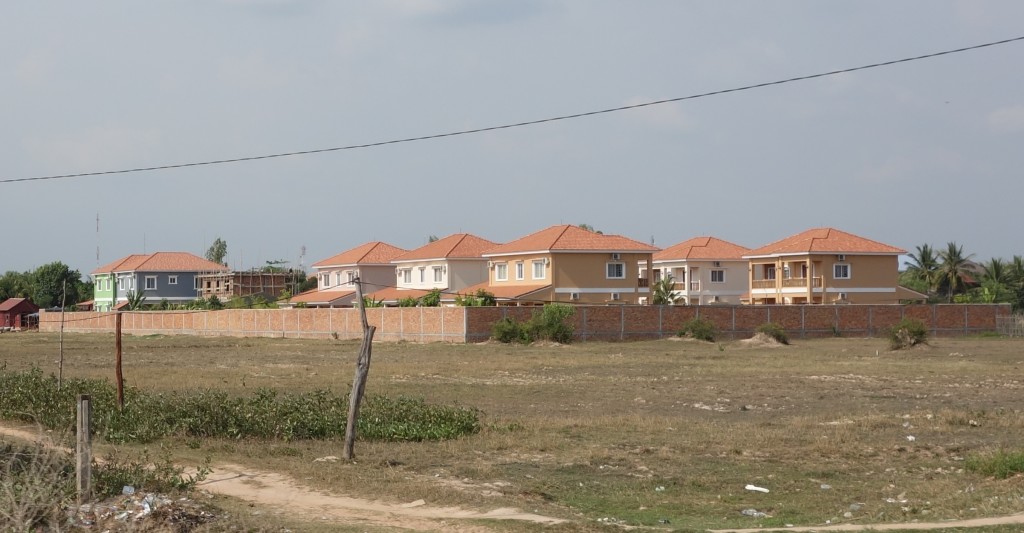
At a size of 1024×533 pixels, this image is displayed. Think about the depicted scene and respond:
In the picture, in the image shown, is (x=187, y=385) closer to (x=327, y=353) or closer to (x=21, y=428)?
(x=21, y=428)

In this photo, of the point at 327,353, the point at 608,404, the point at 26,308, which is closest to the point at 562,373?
the point at 608,404

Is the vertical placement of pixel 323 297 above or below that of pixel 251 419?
above

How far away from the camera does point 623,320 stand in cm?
6259

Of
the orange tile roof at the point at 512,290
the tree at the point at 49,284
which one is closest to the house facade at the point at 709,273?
the orange tile roof at the point at 512,290

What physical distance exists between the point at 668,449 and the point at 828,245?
217ft

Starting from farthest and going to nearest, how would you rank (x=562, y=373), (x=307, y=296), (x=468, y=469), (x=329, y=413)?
(x=307, y=296)
(x=562, y=373)
(x=329, y=413)
(x=468, y=469)

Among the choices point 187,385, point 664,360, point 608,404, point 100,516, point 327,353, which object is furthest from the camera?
point 327,353

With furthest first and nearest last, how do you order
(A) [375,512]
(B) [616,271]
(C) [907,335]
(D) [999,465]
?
1. (B) [616,271]
2. (C) [907,335]
3. (D) [999,465]
4. (A) [375,512]

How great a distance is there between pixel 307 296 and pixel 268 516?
86.4m

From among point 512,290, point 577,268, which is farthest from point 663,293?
point 512,290

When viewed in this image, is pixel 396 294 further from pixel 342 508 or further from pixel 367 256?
pixel 342 508

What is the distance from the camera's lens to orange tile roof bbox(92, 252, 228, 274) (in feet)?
384

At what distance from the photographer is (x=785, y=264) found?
85812mm

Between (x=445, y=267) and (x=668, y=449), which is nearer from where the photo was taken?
(x=668, y=449)
